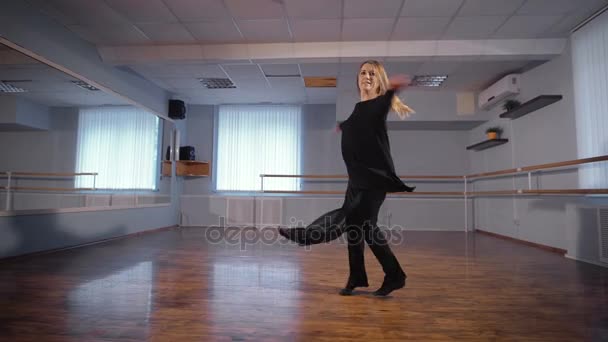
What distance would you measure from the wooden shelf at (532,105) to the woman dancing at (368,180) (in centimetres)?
289

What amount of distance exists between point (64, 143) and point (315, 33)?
114 inches

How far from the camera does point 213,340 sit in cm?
124

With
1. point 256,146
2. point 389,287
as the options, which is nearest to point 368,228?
point 389,287

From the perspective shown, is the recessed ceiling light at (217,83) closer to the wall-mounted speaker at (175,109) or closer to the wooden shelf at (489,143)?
the wall-mounted speaker at (175,109)

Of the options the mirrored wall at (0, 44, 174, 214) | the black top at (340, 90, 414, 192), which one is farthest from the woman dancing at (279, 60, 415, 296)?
the mirrored wall at (0, 44, 174, 214)

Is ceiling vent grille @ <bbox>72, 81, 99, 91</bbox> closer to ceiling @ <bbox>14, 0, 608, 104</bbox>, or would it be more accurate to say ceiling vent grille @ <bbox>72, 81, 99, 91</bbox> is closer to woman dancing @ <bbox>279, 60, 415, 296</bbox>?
ceiling @ <bbox>14, 0, 608, 104</bbox>

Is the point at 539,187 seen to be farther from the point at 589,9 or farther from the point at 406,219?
the point at 406,219

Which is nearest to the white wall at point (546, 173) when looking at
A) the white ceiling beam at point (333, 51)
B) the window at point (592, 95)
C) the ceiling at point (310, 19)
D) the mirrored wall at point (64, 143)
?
the window at point (592, 95)

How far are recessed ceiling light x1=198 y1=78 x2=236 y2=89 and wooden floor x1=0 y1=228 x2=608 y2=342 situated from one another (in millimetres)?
3031

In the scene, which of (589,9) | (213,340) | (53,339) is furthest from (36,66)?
(589,9)

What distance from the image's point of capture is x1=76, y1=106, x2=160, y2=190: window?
3.76 m

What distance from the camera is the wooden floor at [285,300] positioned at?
1.33m

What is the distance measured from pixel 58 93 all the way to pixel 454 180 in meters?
6.02

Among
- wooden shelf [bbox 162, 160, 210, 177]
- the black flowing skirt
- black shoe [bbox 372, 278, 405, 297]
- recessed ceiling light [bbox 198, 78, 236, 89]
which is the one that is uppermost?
recessed ceiling light [bbox 198, 78, 236, 89]
